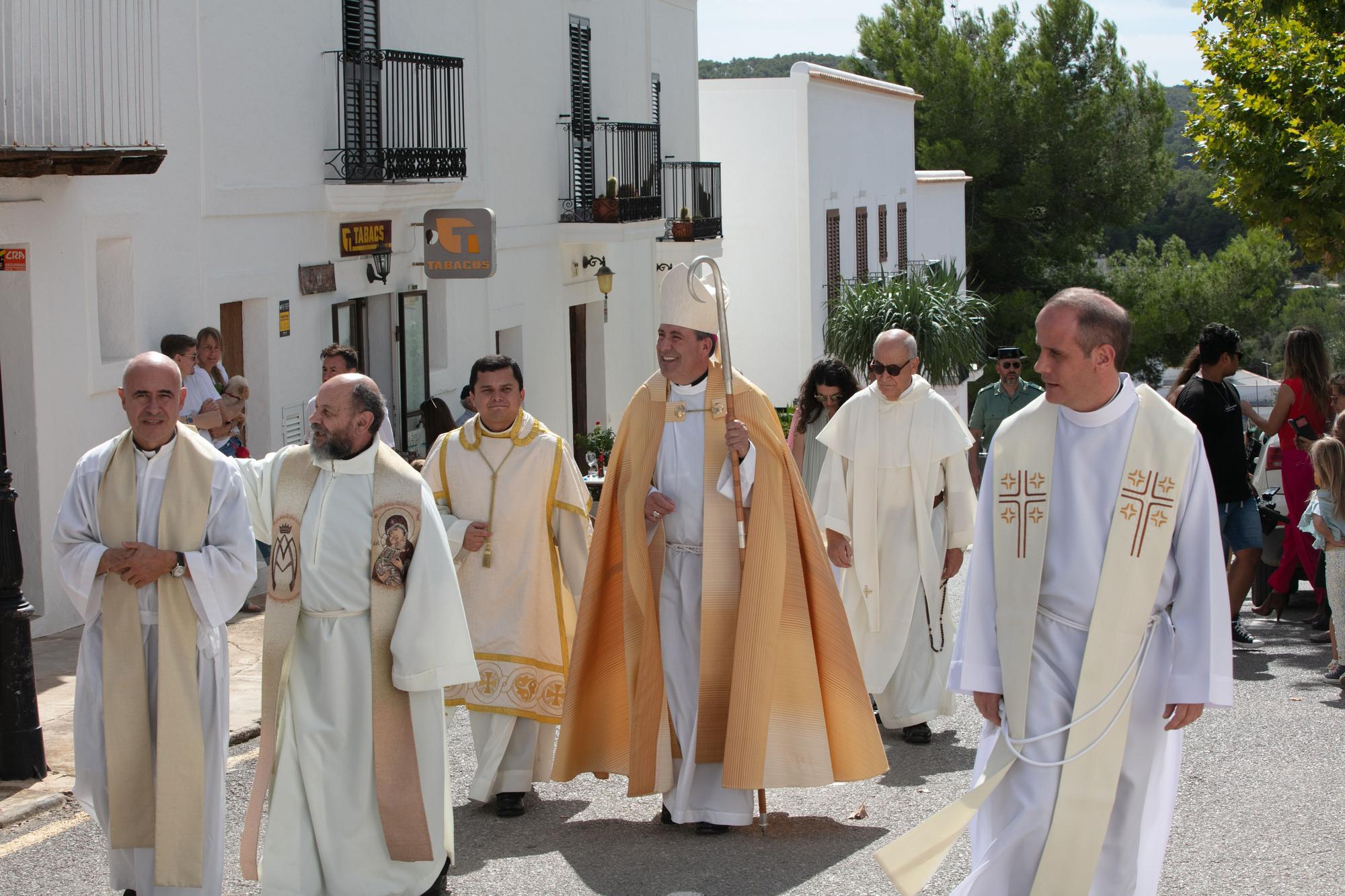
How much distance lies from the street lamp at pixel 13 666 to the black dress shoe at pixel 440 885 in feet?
8.09

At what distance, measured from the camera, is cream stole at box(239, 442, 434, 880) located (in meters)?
5.82

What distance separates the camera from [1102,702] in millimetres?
4914

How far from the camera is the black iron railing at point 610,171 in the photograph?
2247cm

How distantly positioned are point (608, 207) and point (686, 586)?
1601 centimetres

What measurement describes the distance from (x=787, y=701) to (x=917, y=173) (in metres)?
37.0

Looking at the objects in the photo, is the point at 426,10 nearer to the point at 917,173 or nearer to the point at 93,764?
the point at 93,764

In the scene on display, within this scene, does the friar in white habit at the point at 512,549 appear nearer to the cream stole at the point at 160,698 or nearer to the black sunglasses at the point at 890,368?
the cream stole at the point at 160,698

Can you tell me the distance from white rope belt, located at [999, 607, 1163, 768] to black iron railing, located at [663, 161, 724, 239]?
840 inches

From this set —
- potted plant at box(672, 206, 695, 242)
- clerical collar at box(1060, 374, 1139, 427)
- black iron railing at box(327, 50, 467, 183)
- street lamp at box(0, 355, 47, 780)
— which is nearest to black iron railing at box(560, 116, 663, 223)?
potted plant at box(672, 206, 695, 242)

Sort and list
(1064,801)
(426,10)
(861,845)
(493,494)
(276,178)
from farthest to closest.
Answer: (426,10), (276,178), (493,494), (861,845), (1064,801)

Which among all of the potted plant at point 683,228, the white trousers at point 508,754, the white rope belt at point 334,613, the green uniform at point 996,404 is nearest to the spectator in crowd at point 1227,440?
the green uniform at point 996,404

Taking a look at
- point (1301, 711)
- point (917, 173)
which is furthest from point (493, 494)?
point (917, 173)

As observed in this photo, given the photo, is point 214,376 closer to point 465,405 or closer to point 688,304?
point 465,405

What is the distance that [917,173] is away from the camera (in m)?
42.5
